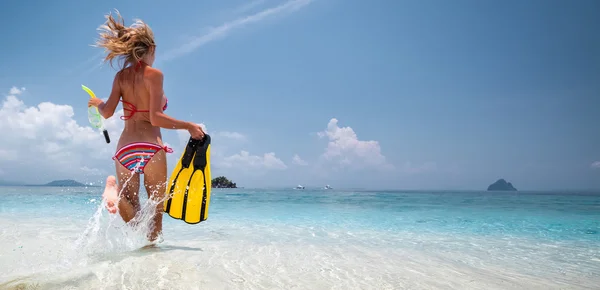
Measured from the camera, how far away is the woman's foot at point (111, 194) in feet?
10.5

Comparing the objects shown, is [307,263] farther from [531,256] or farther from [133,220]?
[531,256]

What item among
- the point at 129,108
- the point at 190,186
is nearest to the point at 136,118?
the point at 129,108

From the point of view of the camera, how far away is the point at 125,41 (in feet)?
11.0

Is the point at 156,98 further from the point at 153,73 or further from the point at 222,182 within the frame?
the point at 222,182

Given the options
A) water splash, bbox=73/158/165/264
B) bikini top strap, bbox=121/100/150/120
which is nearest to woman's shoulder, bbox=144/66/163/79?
bikini top strap, bbox=121/100/150/120

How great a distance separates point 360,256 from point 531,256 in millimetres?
2726

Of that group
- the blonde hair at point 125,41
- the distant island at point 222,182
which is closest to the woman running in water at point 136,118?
the blonde hair at point 125,41

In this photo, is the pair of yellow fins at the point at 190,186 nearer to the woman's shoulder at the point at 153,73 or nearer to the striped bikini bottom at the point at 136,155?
the striped bikini bottom at the point at 136,155

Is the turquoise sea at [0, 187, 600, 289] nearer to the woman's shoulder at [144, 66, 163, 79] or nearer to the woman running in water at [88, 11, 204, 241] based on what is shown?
the woman running in water at [88, 11, 204, 241]

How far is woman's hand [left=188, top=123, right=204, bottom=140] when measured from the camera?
3.55 m

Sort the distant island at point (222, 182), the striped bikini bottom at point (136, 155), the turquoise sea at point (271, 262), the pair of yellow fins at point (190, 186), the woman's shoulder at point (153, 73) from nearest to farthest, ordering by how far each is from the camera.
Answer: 1. the turquoise sea at point (271, 262)
2. the woman's shoulder at point (153, 73)
3. the striped bikini bottom at point (136, 155)
4. the pair of yellow fins at point (190, 186)
5. the distant island at point (222, 182)

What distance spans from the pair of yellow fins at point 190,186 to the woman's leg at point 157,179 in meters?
0.11

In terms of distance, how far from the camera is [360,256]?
4.49 m

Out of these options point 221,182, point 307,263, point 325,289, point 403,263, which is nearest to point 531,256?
point 403,263
